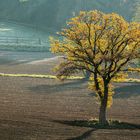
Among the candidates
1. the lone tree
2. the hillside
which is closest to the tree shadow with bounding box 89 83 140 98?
the lone tree

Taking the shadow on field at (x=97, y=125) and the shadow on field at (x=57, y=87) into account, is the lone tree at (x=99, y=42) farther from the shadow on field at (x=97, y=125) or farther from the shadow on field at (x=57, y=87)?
the shadow on field at (x=57, y=87)

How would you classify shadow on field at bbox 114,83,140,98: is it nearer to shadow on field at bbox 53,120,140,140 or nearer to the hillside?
shadow on field at bbox 53,120,140,140

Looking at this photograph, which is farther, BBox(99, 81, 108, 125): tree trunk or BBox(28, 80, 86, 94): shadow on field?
BBox(28, 80, 86, 94): shadow on field

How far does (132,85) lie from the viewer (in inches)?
2376

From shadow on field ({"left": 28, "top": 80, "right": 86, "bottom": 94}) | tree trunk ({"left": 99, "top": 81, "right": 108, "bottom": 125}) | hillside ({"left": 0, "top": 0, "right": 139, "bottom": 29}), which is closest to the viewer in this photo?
tree trunk ({"left": 99, "top": 81, "right": 108, "bottom": 125})

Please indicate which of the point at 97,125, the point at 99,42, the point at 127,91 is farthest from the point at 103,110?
the point at 127,91

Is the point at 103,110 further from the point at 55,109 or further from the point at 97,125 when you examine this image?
the point at 55,109

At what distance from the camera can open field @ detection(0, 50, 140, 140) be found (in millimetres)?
31109

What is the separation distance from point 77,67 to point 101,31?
128 inches

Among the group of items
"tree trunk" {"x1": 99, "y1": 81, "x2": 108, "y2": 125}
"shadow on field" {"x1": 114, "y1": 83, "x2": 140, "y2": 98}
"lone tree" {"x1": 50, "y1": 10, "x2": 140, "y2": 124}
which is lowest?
"tree trunk" {"x1": 99, "y1": 81, "x2": 108, "y2": 125}

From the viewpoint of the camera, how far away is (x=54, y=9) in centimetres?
13425

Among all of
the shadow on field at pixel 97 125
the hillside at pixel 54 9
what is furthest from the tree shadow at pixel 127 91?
the hillside at pixel 54 9

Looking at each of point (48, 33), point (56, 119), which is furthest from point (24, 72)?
point (48, 33)

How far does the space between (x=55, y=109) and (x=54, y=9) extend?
3755 inches
